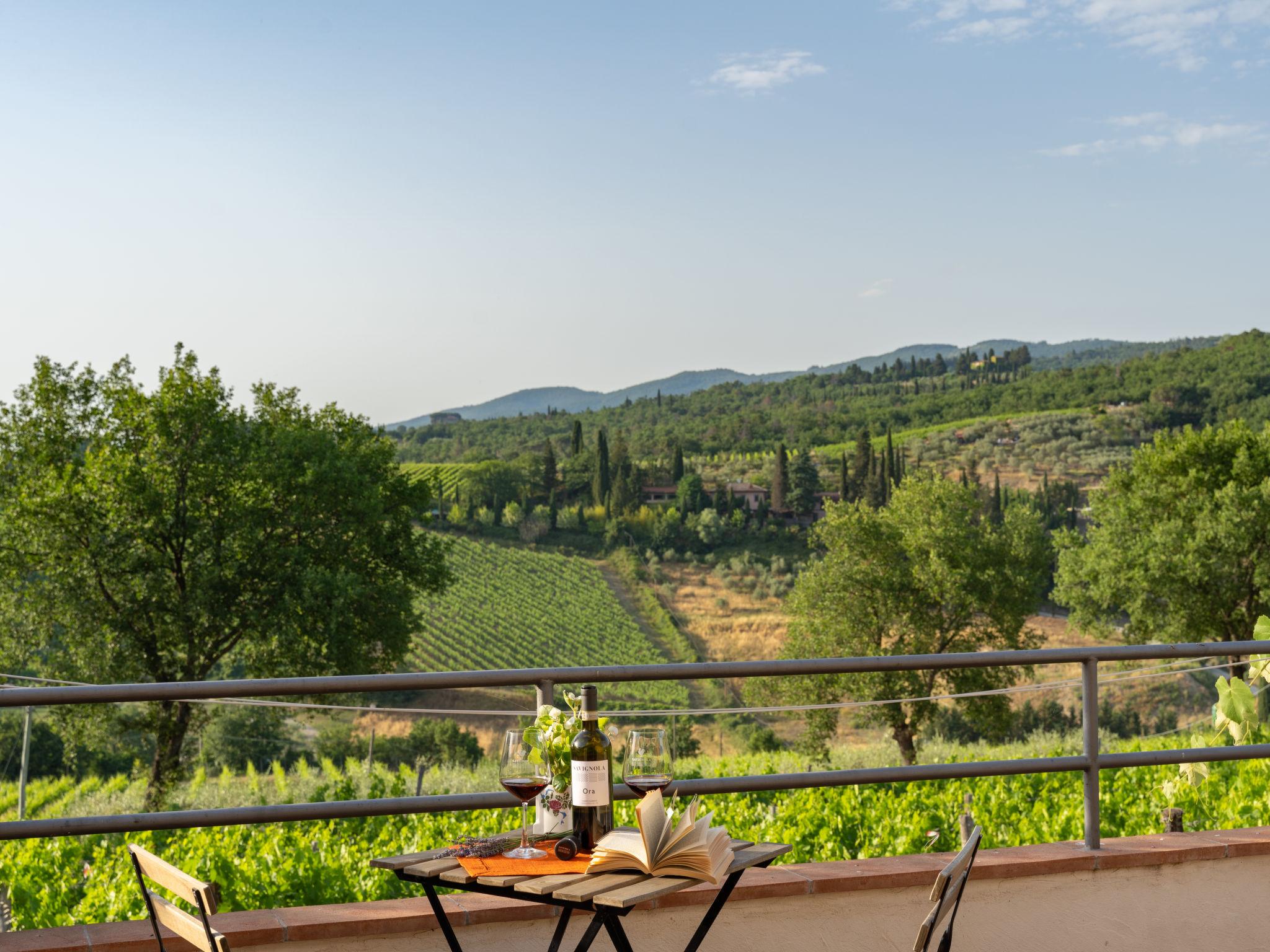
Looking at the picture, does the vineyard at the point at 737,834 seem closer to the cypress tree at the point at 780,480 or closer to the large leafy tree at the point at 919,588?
the large leafy tree at the point at 919,588

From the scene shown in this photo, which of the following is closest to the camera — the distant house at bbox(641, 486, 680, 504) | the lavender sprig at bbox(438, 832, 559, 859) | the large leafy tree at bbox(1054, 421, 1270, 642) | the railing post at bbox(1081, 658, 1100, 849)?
the lavender sprig at bbox(438, 832, 559, 859)

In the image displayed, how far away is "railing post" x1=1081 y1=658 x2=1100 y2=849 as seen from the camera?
128 inches

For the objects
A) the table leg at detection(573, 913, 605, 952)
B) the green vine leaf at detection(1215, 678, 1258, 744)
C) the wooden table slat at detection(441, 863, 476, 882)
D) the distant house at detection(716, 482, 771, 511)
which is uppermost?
the wooden table slat at detection(441, 863, 476, 882)

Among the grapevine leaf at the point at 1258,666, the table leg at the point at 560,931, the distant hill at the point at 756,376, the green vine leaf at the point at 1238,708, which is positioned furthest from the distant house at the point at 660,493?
the table leg at the point at 560,931

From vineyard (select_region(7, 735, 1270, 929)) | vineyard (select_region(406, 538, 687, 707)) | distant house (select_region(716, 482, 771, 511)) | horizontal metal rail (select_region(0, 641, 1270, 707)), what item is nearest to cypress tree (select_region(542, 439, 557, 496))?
vineyard (select_region(406, 538, 687, 707))

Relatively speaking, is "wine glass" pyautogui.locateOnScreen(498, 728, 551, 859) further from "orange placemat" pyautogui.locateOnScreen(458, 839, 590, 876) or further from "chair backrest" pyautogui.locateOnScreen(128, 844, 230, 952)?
"chair backrest" pyautogui.locateOnScreen(128, 844, 230, 952)

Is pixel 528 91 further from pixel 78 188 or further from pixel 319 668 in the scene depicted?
pixel 319 668

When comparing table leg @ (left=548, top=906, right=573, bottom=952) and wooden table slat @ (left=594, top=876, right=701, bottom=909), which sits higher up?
wooden table slat @ (left=594, top=876, right=701, bottom=909)

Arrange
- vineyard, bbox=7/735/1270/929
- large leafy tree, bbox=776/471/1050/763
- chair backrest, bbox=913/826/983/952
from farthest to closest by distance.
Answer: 1. large leafy tree, bbox=776/471/1050/763
2. vineyard, bbox=7/735/1270/929
3. chair backrest, bbox=913/826/983/952

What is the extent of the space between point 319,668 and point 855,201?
59893 mm

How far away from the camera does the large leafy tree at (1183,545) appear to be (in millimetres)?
32062

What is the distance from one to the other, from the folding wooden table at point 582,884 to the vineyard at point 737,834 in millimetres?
1200

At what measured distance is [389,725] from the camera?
167 feet

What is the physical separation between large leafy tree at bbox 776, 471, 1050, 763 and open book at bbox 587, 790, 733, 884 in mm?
36941
